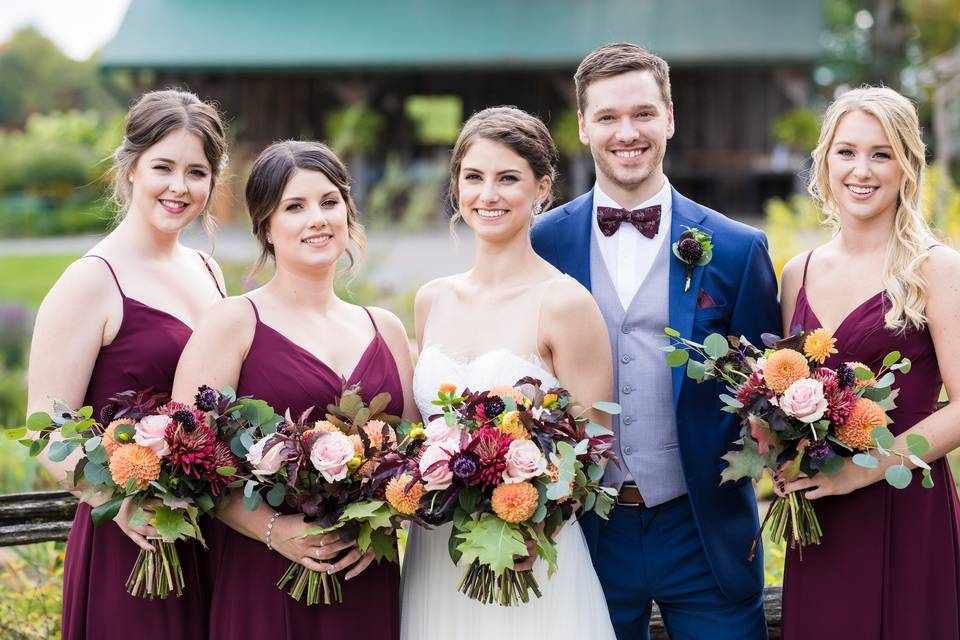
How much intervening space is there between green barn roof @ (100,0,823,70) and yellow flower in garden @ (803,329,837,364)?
17003 mm

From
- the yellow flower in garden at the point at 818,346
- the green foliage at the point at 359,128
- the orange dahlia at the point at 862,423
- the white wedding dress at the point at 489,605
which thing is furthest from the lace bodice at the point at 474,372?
the green foliage at the point at 359,128

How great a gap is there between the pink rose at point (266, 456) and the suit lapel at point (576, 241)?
1371 millimetres

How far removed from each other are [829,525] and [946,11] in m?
24.2

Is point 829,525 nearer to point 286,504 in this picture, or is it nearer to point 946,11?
point 286,504

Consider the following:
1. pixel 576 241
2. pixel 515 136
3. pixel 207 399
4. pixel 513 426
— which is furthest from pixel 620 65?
pixel 207 399

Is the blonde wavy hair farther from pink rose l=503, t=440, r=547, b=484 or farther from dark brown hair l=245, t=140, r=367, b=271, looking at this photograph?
dark brown hair l=245, t=140, r=367, b=271

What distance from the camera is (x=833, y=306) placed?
11.7 feet

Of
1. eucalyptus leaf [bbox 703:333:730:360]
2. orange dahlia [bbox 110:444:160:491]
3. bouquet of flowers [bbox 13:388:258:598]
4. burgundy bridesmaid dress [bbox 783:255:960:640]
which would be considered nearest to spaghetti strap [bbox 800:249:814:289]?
burgundy bridesmaid dress [bbox 783:255:960:640]

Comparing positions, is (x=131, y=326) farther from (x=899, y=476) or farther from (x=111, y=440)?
(x=899, y=476)

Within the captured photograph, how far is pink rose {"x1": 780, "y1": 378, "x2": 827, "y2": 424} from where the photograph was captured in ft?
10.0

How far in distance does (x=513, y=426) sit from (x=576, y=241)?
1128 millimetres

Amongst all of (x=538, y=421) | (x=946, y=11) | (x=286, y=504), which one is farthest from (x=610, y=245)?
(x=946, y=11)

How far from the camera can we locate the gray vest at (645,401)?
368 centimetres

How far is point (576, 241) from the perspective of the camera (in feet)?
12.7
